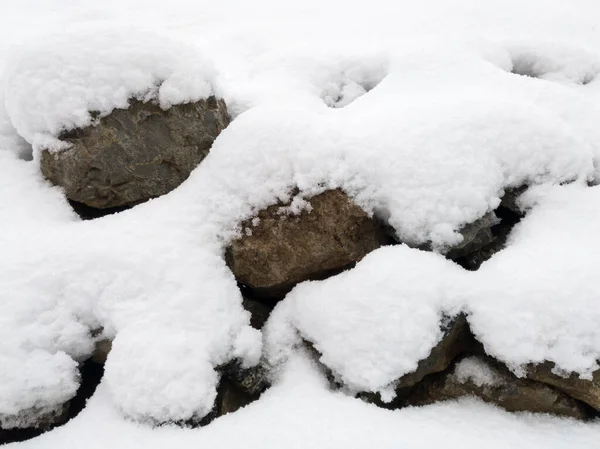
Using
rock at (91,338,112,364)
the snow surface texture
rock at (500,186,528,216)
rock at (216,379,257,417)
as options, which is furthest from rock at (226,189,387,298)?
rock at (500,186,528,216)

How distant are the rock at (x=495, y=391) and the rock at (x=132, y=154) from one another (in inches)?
Result: 119

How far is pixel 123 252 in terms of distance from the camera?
3.84 meters

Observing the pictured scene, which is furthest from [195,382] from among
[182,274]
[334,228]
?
[334,228]

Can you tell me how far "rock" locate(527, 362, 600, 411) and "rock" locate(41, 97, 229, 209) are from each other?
3.51 meters

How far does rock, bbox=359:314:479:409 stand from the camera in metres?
3.43

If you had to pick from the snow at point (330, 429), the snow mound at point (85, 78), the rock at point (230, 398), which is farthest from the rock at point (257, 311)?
the snow mound at point (85, 78)

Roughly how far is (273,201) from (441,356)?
6.31ft

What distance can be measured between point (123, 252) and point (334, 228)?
6.11ft

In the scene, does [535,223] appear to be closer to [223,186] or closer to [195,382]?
[223,186]

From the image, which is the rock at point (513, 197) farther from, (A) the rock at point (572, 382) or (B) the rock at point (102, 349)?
(B) the rock at point (102, 349)

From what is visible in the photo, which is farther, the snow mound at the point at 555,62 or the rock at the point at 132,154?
the snow mound at the point at 555,62

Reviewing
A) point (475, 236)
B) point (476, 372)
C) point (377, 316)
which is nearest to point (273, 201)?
point (377, 316)

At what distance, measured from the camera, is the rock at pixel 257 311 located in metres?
4.03

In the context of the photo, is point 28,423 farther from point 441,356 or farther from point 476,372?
point 476,372
